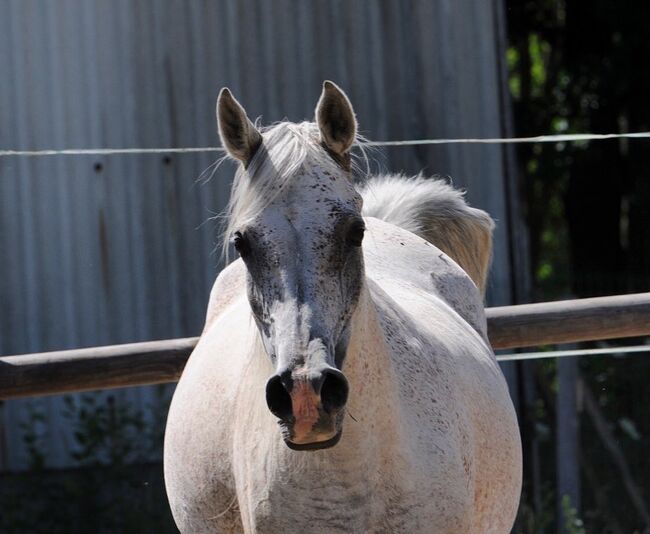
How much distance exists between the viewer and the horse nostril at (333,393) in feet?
7.72

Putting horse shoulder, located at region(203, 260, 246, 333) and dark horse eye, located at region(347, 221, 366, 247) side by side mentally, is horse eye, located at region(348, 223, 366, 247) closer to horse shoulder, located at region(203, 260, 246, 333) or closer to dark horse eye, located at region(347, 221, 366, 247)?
dark horse eye, located at region(347, 221, 366, 247)

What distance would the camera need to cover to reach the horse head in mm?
2354

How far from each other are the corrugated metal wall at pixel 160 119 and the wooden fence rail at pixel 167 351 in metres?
2.55

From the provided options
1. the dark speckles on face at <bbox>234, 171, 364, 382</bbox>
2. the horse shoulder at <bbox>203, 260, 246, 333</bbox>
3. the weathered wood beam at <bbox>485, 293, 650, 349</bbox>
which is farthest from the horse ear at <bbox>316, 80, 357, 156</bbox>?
the weathered wood beam at <bbox>485, 293, 650, 349</bbox>

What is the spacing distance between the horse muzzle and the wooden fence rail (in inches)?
77.4

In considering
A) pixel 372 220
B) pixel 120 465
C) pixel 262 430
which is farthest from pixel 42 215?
pixel 262 430

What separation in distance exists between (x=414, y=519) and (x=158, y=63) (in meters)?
4.80

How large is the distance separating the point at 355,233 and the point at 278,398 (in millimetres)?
425

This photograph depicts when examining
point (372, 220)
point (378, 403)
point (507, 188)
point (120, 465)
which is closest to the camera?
point (378, 403)

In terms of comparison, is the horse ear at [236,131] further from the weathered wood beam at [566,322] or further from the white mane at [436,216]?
the weathered wood beam at [566,322]

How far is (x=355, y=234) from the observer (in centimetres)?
257

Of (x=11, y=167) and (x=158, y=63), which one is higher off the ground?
(x=158, y=63)

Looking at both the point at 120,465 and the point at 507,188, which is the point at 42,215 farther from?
the point at 507,188

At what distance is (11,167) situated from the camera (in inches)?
270
